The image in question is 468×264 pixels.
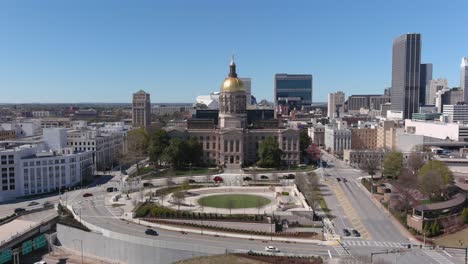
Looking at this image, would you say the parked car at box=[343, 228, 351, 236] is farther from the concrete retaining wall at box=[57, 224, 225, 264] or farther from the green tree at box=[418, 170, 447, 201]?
the green tree at box=[418, 170, 447, 201]

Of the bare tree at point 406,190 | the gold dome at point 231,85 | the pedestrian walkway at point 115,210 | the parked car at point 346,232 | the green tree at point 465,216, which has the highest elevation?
the gold dome at point 231,85

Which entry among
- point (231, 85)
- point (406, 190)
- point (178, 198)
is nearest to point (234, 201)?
point (178, 198)

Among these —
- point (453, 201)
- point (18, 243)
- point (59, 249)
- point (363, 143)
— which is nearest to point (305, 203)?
point (453, 201)

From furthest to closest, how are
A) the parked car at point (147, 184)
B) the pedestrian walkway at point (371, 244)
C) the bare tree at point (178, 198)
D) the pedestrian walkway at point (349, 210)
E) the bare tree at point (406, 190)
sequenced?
the parked car at point (147, 184) → the bare tree at point (178, 198) → the bare tree at point (406, 190) → the pedestrian walkway at point (349, 210) → the pedestrian walkway at point (371, 244)

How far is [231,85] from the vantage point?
10581cm

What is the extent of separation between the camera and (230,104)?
347 feet

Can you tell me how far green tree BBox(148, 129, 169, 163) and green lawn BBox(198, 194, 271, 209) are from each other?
2976cm

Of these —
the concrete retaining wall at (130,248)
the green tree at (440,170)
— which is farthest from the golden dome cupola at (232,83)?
the concrete retaining wall at (130,248)

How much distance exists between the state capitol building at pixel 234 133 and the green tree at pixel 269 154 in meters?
5.95

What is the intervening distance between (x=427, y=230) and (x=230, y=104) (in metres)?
62.1

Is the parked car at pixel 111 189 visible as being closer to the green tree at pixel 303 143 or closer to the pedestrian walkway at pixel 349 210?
the pedestrian walkway at pixel 349 210

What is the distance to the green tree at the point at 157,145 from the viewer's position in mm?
95812

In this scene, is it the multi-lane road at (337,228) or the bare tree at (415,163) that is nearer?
the multi-lane road at (337,228)

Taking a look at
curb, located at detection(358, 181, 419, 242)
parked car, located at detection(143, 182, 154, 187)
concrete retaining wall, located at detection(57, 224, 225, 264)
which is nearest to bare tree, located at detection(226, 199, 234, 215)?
concrete retaining wall, located at detection(57, 224, 225, 264)
